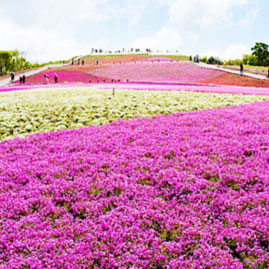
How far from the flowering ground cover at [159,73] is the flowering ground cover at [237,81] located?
2.52 metres

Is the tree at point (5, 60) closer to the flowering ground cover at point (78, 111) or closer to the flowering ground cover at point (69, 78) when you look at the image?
the flowering ground cover at point (69, 78)

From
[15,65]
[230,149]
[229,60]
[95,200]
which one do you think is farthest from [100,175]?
[15,65]

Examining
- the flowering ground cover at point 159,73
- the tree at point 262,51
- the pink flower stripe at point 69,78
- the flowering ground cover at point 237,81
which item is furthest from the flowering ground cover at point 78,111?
the tree at point 262,51

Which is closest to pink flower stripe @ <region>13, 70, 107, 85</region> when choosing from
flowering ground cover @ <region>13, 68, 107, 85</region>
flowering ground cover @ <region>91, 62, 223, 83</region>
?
flowering ground cover @ <region>13, 68, 107, 85</region>

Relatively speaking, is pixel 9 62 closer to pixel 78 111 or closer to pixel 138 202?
pixel 78 111

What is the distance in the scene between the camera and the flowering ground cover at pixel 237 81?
4298 centimetres

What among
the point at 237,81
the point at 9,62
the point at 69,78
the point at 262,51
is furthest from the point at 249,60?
the point at 9,62

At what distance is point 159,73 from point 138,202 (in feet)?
187

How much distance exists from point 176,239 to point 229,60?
3576 inches

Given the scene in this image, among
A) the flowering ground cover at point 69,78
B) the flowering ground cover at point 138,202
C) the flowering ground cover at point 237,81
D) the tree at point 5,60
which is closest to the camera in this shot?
the flowering ground cover at point 138,202

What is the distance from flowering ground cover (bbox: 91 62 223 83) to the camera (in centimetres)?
5419

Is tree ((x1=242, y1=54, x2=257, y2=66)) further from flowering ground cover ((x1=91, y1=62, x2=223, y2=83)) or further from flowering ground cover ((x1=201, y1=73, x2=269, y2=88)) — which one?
flowering ground cover ((x1=201, y1=73, x2=269, y2=88))

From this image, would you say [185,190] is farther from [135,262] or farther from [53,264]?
[53,264]

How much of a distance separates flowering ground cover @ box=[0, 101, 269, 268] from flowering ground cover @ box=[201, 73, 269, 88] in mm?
37404
